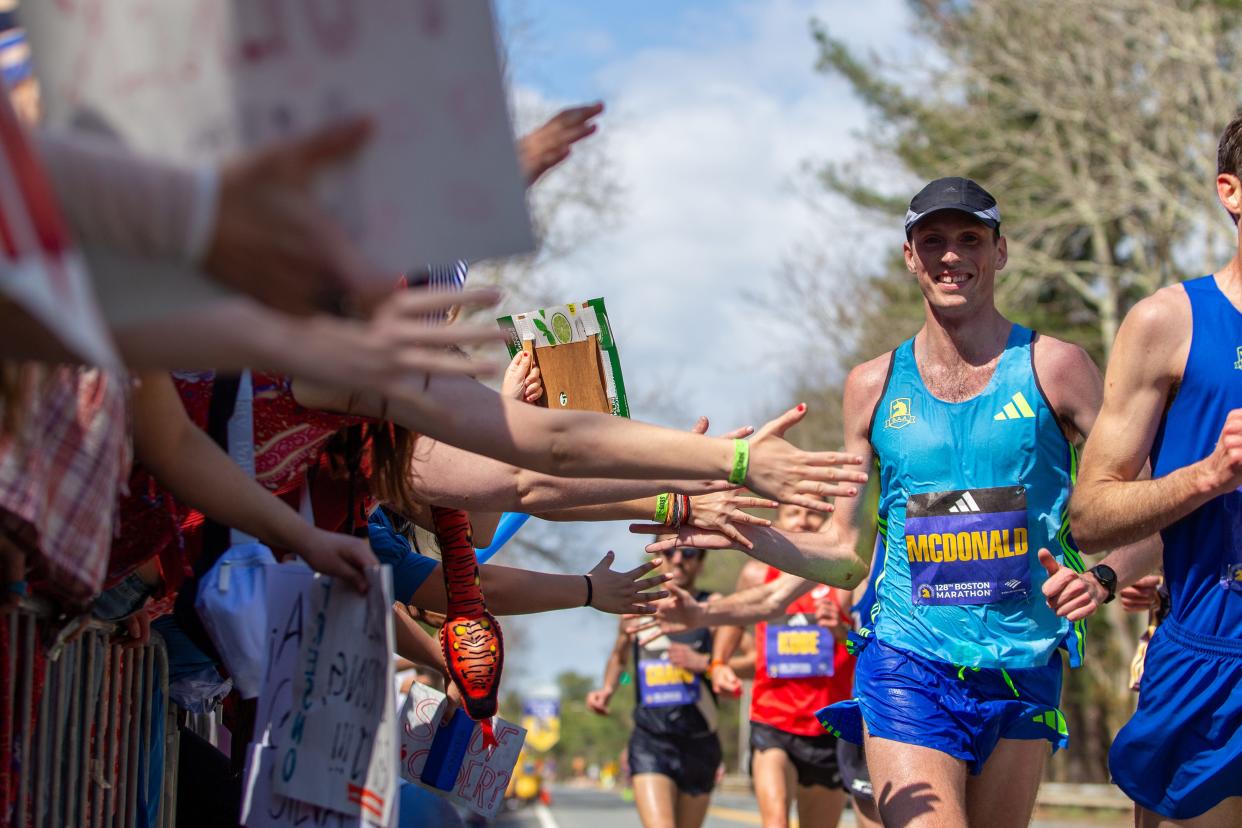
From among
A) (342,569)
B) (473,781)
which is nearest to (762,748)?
(473,781)

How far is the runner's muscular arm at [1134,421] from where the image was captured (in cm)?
457

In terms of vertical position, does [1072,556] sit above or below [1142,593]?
above

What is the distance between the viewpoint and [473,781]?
18.4ft

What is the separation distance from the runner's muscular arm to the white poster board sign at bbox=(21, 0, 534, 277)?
2.67 meters

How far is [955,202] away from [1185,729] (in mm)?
2034

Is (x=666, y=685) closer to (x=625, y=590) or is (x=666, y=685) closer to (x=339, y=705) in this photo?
(x=625, y=590)

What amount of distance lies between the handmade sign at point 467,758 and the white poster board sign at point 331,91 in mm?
3402

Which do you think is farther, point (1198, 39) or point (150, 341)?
point (1198, 39)

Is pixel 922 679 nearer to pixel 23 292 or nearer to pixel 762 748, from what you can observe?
pixel 23 292

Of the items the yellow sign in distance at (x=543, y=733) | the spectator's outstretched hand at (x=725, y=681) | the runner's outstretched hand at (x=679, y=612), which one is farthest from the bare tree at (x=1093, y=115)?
the yellow sign in distance at (x=543, y=733)

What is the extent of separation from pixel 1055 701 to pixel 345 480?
2.59m

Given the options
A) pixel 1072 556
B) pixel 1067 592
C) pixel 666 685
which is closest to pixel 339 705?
pixel 1067 592

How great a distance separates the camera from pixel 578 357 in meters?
5.38

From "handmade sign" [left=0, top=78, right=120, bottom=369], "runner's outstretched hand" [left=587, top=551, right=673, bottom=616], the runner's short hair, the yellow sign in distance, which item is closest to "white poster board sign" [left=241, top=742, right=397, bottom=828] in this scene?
"handmade sign" [left=0, top=78, right=120, bottom=369]
